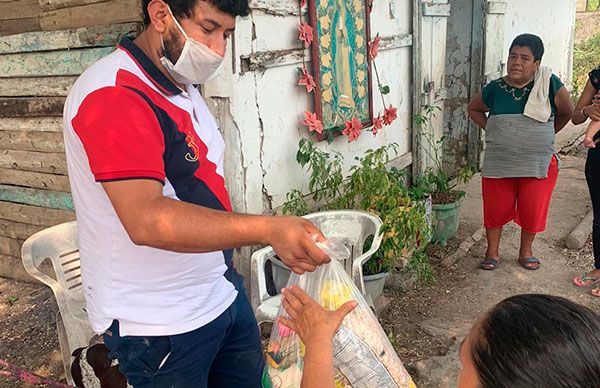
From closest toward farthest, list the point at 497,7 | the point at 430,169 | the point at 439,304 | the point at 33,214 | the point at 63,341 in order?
1. the point at 63,341
2. the point at 33,214
3. the point at 439,304
4. the point at 430,169
5. the point at 497,7

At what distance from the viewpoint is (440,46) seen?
543 centimetres

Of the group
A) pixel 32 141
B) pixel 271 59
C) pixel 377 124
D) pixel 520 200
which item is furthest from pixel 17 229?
pixel 520 200

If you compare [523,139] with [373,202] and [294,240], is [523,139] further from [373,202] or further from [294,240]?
[294,240]

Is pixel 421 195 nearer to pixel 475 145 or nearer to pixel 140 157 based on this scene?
pixel 475 145

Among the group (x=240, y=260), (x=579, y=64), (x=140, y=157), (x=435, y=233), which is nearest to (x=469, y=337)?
(x=140, y=157)

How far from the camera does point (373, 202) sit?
11.9ft

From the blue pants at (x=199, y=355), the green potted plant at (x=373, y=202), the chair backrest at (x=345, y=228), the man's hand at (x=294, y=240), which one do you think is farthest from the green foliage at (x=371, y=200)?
the man's hand at (x=294, y=240)

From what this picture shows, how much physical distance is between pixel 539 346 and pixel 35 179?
3589mm

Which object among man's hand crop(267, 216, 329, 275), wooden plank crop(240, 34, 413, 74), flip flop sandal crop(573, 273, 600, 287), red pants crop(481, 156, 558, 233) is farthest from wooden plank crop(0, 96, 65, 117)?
flip flop sandal crop(573, 273, 600, 287)

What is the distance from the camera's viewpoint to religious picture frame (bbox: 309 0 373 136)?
144 inches

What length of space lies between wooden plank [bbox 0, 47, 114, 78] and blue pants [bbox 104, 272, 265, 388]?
2.03 m

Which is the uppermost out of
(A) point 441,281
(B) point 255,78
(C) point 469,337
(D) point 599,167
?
(B) point 255,78

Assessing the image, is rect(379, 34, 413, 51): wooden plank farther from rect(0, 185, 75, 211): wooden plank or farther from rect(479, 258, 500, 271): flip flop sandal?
rect(0, 185, 75, 211): wooden plank

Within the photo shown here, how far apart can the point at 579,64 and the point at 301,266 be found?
47.1 feet
